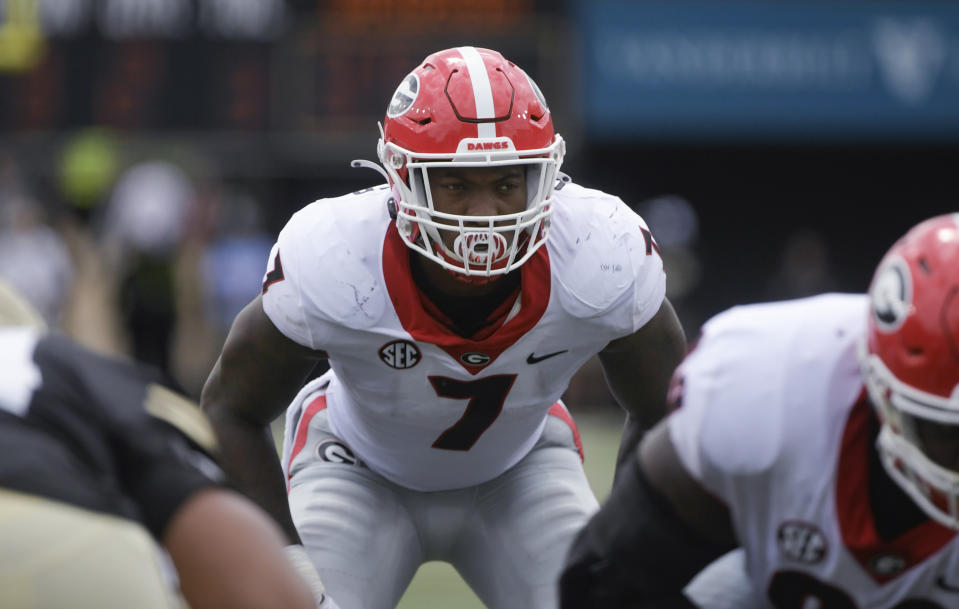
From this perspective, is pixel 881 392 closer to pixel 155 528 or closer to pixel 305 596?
pixel 305 596

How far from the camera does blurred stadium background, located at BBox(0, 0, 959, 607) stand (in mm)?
9883

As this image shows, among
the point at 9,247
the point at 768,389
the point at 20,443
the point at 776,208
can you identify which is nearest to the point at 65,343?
the point at 20,443

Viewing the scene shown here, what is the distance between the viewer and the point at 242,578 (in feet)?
5.95

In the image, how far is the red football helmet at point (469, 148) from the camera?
10.5 ft

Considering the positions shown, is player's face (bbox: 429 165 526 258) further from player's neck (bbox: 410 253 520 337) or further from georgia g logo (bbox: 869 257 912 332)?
georgia g logo (bbox: 869 257 912 332)

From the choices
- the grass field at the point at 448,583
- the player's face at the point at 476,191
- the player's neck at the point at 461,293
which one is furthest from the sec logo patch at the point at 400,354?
the grass field at the point at 448,583

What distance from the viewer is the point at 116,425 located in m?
1.82

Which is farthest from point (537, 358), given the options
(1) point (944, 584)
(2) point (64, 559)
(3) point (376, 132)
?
(3) point (376, 132)

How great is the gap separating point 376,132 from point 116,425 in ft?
33.1

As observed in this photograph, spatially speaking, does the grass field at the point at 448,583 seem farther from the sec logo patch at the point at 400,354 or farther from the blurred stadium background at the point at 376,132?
the sec logo patch at the point at 400,354

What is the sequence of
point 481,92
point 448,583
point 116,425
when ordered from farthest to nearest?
point 448,583 → point 481,92 → point 116,425

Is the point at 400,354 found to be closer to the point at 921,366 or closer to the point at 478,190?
the point at 478,190

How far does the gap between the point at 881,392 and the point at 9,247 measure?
810cm

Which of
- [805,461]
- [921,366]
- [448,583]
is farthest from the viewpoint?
[448,583]
